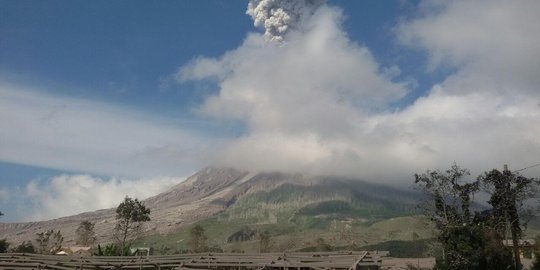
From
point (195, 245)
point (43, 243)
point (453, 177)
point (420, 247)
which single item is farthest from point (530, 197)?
point (420, 247)

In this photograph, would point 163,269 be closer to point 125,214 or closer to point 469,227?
point 469,227

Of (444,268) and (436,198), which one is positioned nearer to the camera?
(444,268)

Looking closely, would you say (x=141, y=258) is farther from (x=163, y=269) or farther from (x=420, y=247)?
(x=420, y=247)

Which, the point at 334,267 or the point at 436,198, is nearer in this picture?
the point at 334,267

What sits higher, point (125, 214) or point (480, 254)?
point (125, 214)

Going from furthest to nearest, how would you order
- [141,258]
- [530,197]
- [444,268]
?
[530,197], [444,268], [141,258]

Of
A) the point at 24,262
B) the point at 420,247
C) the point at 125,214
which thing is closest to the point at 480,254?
the point at 24,262

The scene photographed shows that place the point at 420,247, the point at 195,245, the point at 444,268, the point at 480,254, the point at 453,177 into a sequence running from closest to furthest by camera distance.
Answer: the point at 480,254, the point at 444,268, the point at 453,177, the point at 195,245, the point at 420,247

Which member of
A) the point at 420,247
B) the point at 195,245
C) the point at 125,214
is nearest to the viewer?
the point at 125,214

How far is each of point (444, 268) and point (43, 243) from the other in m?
67.9

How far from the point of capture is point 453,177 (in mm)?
55031

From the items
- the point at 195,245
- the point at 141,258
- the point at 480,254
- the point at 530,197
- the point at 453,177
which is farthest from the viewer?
the point at 195,245

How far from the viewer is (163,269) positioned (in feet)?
113

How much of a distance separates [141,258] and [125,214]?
35526 millimetres
